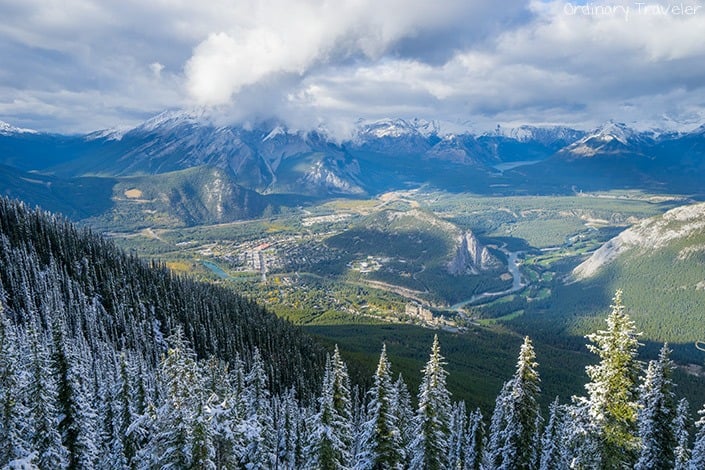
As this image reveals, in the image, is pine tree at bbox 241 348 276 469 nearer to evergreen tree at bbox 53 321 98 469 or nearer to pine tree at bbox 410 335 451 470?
evergreen tree at bbox 53 321 98 469

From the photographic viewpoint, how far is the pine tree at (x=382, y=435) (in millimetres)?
36750

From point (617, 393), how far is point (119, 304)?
374ft

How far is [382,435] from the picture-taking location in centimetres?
3691

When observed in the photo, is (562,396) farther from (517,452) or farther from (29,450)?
(29,450)

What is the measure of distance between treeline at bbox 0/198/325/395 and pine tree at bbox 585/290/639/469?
80.8 metres

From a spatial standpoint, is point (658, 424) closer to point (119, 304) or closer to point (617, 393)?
point (617, 393)

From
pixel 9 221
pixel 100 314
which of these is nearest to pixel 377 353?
pixel 100 314

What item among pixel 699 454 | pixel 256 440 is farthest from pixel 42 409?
pixel 699 454

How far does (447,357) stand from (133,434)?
15970 cm

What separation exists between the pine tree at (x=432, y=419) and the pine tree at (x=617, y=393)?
13280 mm

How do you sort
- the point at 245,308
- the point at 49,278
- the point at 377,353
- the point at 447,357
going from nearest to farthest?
the point at 49,278 → the point at 245,308 → the point at 377,353 → the point at 447,357

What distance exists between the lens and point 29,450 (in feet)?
102

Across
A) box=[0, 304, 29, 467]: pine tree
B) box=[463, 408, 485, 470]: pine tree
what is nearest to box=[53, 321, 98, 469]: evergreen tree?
box=[0, 304, 29, 467]: pine tree

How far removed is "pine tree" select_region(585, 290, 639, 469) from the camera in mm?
25141
